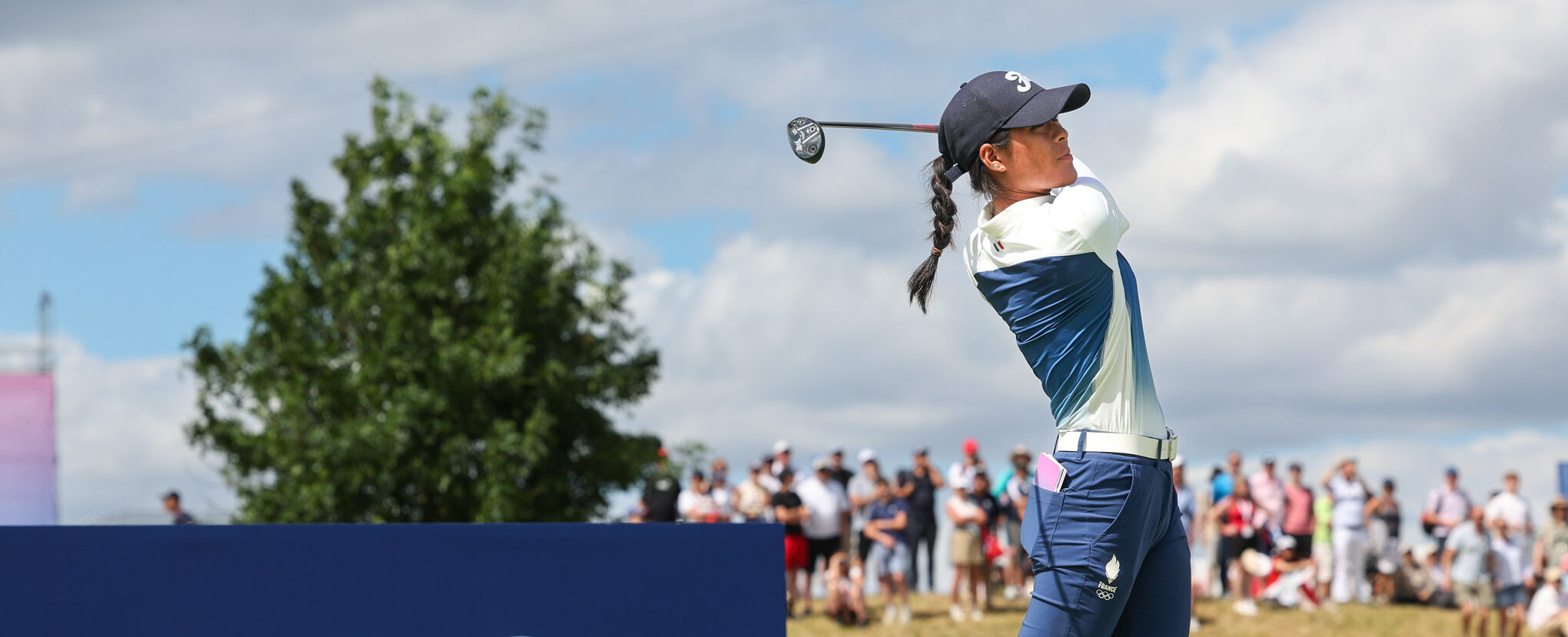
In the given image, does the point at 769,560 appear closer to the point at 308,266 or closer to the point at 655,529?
the point at 655,529

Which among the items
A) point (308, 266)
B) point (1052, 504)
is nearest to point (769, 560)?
point (1052, 504)

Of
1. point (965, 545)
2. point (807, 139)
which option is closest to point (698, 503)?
point (965, 545)

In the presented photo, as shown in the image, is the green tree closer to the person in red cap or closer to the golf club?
the person in red cap

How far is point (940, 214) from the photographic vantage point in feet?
12.7

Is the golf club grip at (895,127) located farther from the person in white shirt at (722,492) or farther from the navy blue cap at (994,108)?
the person in white shirt at (722,492)

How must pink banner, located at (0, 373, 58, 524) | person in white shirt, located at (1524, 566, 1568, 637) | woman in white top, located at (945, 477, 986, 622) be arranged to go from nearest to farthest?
person in white shirt, located at (1524, 566, 1568, 637), woman in white top, located at (945, 477, 986, 622), pink banner, located at (0, 373, 58, 524)

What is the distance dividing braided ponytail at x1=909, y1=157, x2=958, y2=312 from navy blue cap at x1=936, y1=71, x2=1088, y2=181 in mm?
88

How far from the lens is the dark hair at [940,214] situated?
3.78m

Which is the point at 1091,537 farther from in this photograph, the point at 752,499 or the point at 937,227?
the point at 752,499

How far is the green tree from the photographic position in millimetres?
27109

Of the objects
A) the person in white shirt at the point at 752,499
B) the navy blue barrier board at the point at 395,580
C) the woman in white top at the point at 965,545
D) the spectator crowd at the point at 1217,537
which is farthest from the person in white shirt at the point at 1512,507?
the navy blue barrier board at the point at 395,580

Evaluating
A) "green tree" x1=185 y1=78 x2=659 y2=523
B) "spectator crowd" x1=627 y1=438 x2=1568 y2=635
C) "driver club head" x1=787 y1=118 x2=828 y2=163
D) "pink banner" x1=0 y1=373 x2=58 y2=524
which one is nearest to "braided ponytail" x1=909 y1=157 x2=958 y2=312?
"driver club head" x1=787 y1=118 x2=828 y2=163

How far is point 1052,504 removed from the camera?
11.6ft

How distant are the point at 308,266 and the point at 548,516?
729cm
